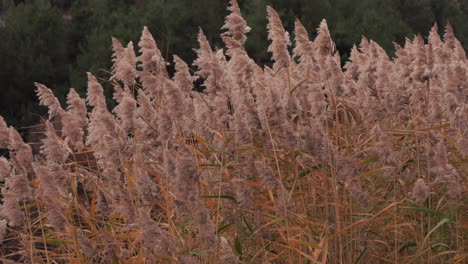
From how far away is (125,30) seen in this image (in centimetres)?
1241

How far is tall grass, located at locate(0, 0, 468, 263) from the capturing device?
3482mm

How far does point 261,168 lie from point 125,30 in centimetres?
941

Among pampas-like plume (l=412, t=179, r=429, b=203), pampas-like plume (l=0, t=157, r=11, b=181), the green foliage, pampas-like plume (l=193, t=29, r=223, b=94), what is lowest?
pampas-like plume (l=412, t=179, r=429, b=203)

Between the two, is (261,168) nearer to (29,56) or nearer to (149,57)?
(149,57)

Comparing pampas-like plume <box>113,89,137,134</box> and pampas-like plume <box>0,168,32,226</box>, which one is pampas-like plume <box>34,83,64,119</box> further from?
pampas-like plume <box>0,168,32,226</box>

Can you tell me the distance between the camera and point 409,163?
4.34 metres

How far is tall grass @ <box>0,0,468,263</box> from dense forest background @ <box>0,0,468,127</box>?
709 centimetres

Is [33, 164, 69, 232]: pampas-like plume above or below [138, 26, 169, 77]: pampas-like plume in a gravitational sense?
below

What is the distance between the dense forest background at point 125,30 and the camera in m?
11.9

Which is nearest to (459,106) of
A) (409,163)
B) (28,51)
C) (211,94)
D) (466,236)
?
(409,163)

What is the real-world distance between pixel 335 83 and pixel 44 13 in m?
9.55

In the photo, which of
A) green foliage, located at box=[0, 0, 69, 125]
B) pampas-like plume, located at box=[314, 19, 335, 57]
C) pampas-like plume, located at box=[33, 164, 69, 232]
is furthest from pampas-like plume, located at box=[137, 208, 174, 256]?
green foliage, located at box=[0, 0, 69, 125]

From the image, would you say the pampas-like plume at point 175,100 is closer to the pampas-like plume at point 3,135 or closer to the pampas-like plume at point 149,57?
the pampas-like plume at point 149,57

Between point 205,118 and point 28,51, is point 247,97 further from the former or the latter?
point 28,51
